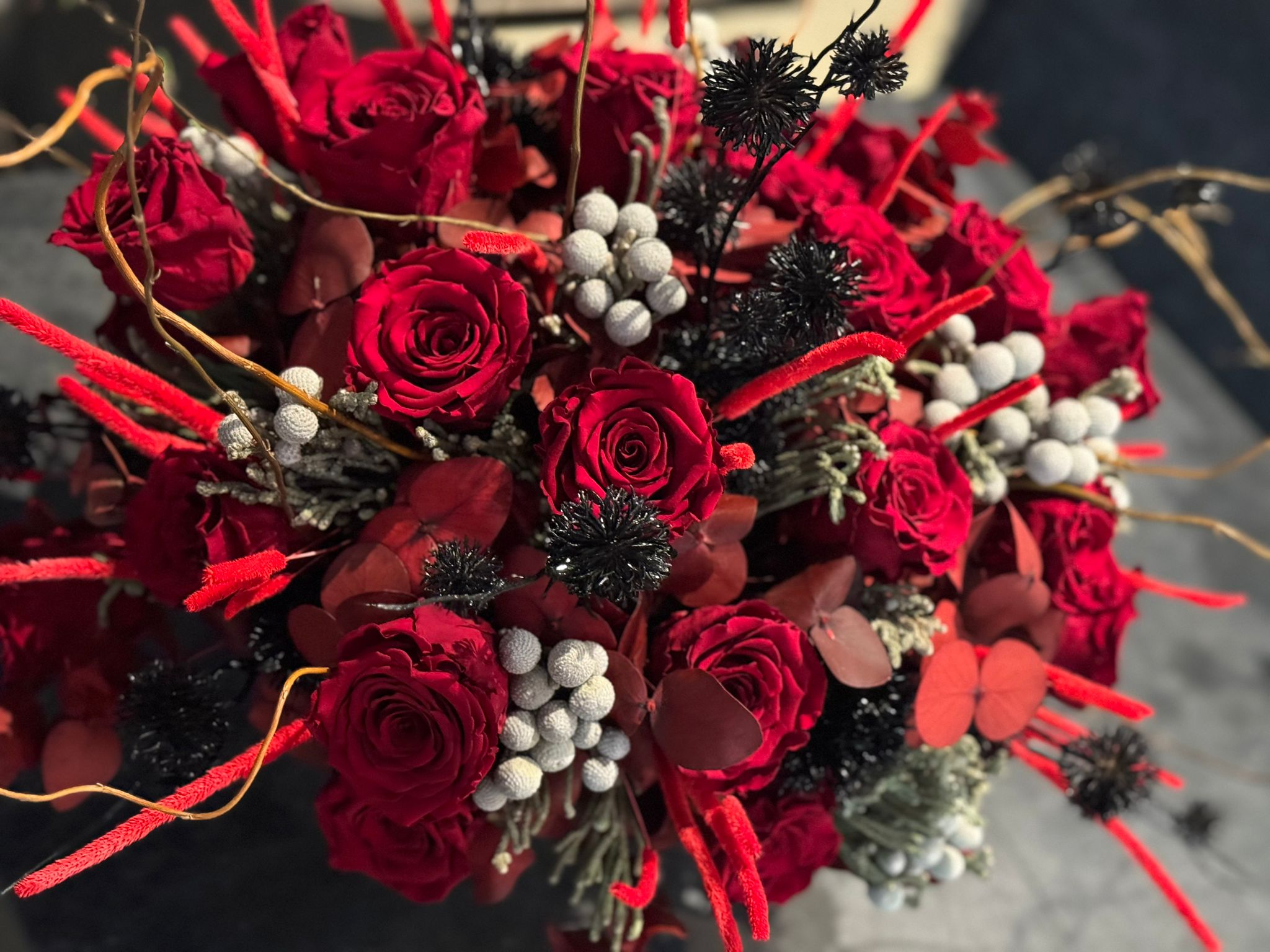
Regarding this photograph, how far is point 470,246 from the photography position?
439 millimetres

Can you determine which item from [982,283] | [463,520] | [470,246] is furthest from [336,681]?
[982,283]

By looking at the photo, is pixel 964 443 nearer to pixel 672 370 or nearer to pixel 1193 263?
pixel 672 370

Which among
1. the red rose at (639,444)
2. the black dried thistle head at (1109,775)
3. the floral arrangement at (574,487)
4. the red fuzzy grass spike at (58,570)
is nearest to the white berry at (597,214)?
the floral arrangement at (574,487)

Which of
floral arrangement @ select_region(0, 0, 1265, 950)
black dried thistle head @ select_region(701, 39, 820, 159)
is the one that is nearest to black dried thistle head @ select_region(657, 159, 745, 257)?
floral arrangement @ select_region(0, 0, 1265, 950)

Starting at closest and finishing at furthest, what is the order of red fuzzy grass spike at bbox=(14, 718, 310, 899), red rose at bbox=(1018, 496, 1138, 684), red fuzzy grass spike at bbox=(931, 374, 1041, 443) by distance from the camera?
red fuzzy grass spike at bbox=(14, 718, 310, 899)
red fuzzy grass spike at bbox=(931, 374, 1041, 443)
red rose at bbox=(1018, 496, 1138, 684)

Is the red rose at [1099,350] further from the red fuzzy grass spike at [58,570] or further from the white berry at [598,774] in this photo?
the red fuzzy grass spike at [58,570]

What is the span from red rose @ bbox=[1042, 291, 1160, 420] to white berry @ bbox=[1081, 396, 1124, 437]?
0.12 feet

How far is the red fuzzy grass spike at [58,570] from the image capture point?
486mm

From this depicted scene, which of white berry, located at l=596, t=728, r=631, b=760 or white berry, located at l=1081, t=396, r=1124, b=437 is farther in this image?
white berry, located at l=1081, t=396, r=1124, b=437

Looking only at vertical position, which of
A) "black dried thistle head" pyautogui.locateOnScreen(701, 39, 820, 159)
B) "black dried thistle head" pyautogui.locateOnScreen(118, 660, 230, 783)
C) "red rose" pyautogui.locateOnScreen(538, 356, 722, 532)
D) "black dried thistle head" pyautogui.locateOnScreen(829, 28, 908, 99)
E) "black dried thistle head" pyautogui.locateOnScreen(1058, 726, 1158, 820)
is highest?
"black dried thistle head" pyautogui.locateOnScreen(829, 28, 908, 99)

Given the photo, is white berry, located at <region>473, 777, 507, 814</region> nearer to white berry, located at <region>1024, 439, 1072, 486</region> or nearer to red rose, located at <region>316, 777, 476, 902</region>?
red rose, located at <region>316, 777, 476, 902</region>

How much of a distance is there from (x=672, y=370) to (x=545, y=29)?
0.74 meters

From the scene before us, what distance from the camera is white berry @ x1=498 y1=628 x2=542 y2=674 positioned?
49 cm

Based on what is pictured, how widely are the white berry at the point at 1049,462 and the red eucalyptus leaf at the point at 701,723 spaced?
0.26 metres
